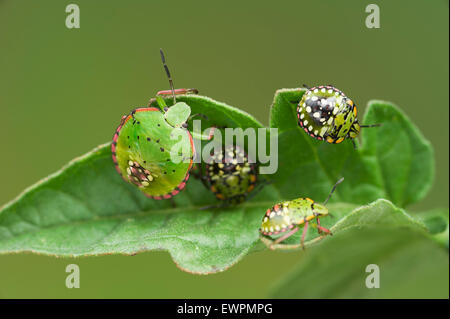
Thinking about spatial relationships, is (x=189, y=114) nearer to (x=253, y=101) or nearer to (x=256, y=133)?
(x=256, y=133)

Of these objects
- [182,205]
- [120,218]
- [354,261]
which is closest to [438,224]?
[354,261]

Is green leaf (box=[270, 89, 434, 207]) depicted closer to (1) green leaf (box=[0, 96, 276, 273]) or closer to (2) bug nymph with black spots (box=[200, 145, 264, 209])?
(2) bug nymph with black spots (box=[200, 145, 264, 209])

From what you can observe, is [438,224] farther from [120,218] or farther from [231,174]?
[120,218]

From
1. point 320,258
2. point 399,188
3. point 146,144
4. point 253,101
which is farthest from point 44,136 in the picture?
point 399,188

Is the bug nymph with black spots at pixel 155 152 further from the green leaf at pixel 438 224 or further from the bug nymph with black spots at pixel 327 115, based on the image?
the green leaf at pixel 438 224

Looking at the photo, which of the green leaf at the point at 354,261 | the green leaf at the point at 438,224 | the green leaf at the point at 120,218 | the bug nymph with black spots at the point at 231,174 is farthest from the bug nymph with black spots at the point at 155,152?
the green leaf at the point at 438,224

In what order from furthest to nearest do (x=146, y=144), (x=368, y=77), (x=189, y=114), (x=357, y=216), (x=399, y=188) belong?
(x=368, y=77)
(x=399, y=188)
(x=146, y=144)
(x=189, y=114)
(x=357, y=216)

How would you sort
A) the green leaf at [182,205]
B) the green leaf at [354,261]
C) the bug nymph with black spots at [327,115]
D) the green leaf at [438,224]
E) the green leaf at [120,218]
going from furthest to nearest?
the green leaf at [354,261], the green leaf at [438,224], the bug nymph with black spots at [327,115], the green leaf at [182,205], the green leaf at [120,218]
